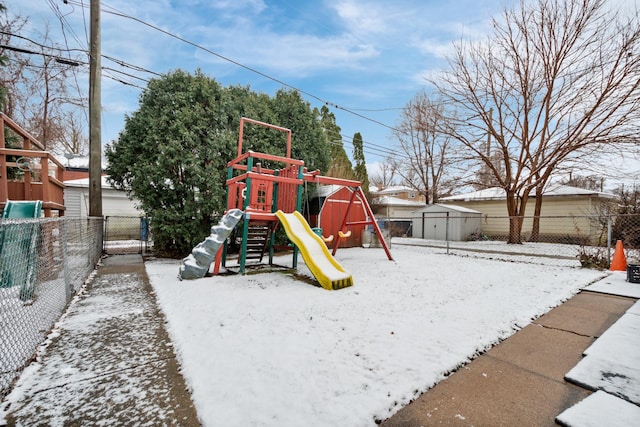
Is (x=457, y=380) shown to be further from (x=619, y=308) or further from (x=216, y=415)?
(x=619, y=308)

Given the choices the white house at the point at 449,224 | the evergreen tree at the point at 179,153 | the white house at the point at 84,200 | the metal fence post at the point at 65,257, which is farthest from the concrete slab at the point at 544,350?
the white house at the point at 84,200

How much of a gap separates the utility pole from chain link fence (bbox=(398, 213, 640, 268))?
375 inches

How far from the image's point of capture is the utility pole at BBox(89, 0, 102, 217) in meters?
6.62

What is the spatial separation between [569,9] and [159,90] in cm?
1361

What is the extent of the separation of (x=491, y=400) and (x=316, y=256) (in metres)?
3.18

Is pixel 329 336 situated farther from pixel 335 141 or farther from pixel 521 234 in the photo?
pixel 335 141

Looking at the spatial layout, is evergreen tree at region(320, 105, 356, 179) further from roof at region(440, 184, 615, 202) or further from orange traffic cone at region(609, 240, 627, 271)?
orange traffic cone at region(609, 240, 627, 271)

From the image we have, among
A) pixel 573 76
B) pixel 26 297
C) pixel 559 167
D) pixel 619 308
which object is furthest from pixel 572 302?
pixel 573 76

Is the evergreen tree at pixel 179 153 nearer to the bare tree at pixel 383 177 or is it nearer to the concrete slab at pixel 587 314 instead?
the concrete slab at pixel 587 314

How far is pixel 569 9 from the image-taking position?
9836mm

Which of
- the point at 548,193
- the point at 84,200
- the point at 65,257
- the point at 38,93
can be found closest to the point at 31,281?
the point at 65,257

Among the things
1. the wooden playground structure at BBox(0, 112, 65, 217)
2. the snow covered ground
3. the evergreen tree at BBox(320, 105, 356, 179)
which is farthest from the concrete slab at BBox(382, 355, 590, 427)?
the evergreen tree at BBox(320, 105, 356, 179)

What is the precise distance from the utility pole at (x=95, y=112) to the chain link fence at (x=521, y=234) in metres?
9.53

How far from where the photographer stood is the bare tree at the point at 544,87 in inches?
365
